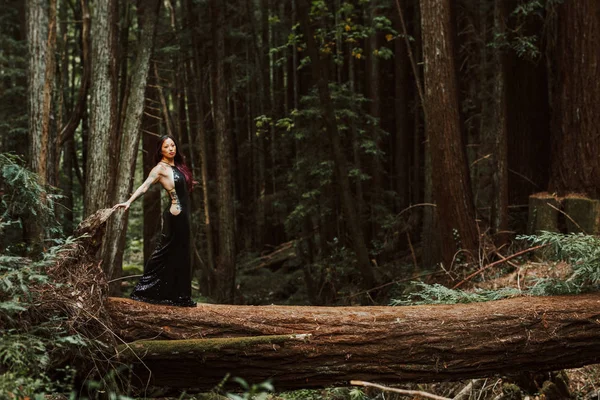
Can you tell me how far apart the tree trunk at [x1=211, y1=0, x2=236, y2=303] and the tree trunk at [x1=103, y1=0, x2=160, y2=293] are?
12.5 feet

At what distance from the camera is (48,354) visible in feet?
19.8

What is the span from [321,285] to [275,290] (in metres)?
2.91

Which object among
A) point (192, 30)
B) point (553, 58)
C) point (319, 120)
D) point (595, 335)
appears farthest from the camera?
point (192, 30)

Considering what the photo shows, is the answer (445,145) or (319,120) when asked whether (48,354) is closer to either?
(445,145)

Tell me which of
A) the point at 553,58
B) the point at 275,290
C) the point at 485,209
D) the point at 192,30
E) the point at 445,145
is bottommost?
the point at 275,290

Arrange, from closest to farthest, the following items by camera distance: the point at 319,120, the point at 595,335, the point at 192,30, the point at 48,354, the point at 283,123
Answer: the point at 48,354, the point at 595,335, the point at 283,123, the point at 319,120, the point at 192,30

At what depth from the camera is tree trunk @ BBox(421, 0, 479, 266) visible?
11664 millimetres

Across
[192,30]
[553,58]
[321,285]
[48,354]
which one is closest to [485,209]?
[321,285]

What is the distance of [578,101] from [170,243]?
7.98m

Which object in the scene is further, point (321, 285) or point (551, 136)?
point (321, 285)

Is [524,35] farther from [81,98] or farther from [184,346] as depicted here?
[184,346]

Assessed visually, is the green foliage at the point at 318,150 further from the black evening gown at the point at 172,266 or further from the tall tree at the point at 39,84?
the black evening gown at the point at 172,266

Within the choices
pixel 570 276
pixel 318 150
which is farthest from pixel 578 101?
pixel 318 150

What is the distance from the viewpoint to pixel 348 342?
6.79m
